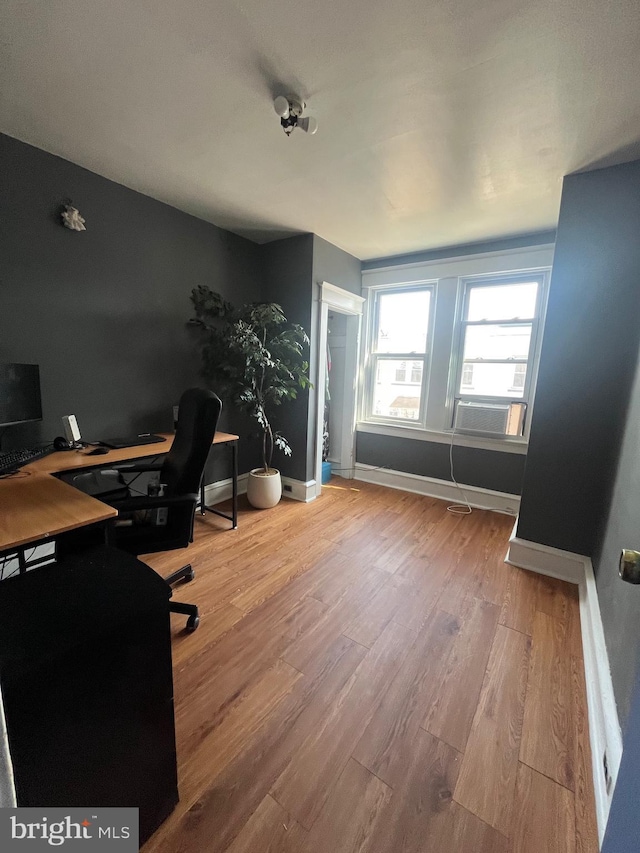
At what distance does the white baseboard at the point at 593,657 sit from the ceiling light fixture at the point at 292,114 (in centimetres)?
256

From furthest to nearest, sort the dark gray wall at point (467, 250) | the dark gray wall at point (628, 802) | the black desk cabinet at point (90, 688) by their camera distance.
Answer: the dark gray wall at point (467, 250)
the black desk cabinet at point (90, 688)
the dark gray wall at point (628, 802)

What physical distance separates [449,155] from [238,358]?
193cm

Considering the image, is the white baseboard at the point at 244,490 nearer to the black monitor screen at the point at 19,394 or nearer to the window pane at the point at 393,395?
the window pane at the point at 393,395

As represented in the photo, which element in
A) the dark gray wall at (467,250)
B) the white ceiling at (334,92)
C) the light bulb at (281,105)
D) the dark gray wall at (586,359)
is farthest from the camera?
the dark gray wall at (467,250)

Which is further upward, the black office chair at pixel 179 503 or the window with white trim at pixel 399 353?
the window with white trim at pixel 399 353

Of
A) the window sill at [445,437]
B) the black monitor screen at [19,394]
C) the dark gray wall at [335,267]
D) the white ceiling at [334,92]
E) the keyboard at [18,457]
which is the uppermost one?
the white ceiling at [334,92]

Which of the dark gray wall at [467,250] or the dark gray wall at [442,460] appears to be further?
the dark gray wall at [442,460]

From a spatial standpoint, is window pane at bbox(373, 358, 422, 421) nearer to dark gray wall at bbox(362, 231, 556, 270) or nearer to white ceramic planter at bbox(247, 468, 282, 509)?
dark gray wall at bbox(362, 231, 556, 270)

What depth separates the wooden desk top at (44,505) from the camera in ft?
3.41

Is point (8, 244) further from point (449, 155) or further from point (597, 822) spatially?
point (597, 822)

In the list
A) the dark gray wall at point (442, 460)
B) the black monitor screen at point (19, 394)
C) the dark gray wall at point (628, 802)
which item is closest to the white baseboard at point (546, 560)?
the dark gray wall at point (442, 460)

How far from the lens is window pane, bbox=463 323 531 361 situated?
10.2ft

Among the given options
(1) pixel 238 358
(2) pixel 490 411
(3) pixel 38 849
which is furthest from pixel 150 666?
(2) pixel 490 411

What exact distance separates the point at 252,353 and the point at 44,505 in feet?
5.64
